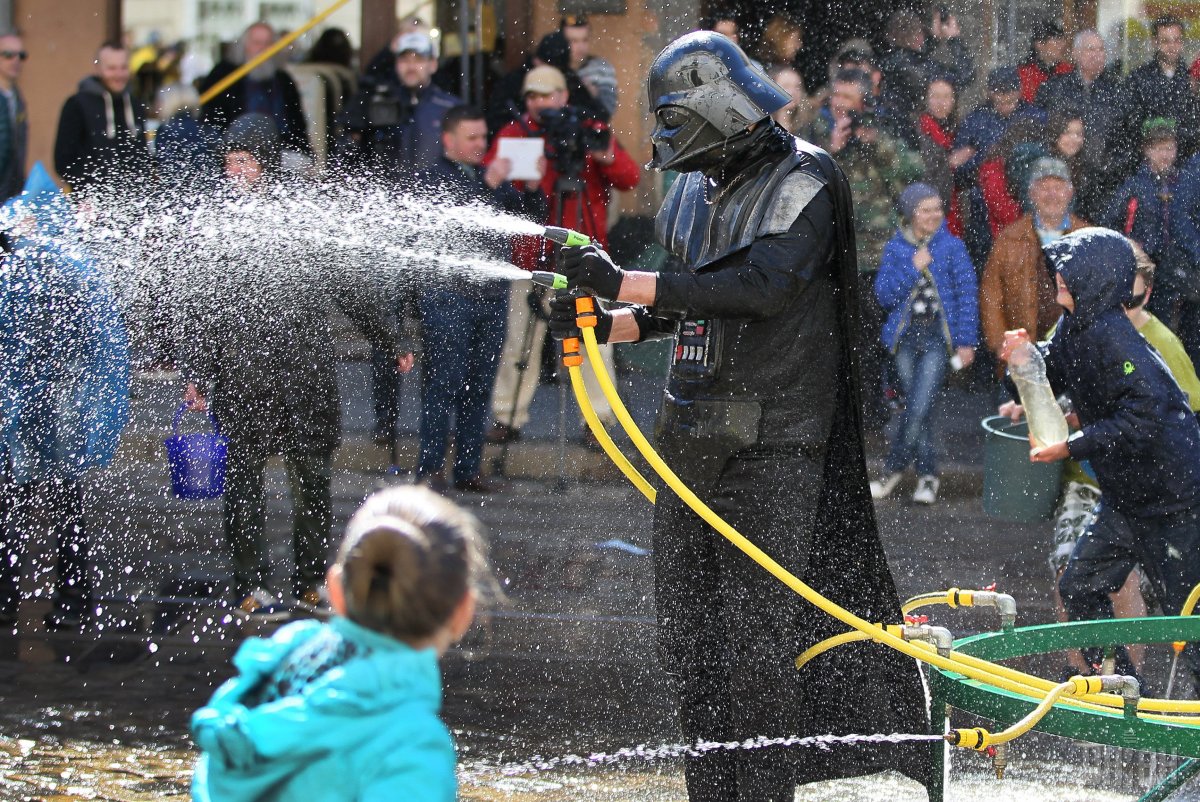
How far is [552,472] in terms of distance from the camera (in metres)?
8.57

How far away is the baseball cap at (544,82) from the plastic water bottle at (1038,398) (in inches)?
161

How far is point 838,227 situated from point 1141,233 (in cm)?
471

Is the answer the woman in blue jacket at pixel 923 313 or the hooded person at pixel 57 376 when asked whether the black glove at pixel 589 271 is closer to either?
the hooded person at pixel 57 376

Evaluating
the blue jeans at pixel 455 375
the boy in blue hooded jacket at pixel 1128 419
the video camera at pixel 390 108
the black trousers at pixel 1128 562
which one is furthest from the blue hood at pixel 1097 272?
the video camera at pixel 390 108

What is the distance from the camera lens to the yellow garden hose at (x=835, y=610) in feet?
12.0

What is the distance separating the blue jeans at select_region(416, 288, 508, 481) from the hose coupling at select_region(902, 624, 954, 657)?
15.2 feet

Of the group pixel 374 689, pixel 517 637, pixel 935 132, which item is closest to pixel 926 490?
pixel 935 132

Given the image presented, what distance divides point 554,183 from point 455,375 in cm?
114

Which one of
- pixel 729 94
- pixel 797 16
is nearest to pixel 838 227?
pixel 729 94

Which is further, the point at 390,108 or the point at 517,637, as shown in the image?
the point at 390,108

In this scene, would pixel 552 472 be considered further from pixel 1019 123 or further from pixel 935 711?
pixel 935 711

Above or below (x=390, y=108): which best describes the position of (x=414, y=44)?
above

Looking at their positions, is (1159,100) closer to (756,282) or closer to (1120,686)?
(756,282)

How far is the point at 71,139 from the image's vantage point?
30.1 feet
